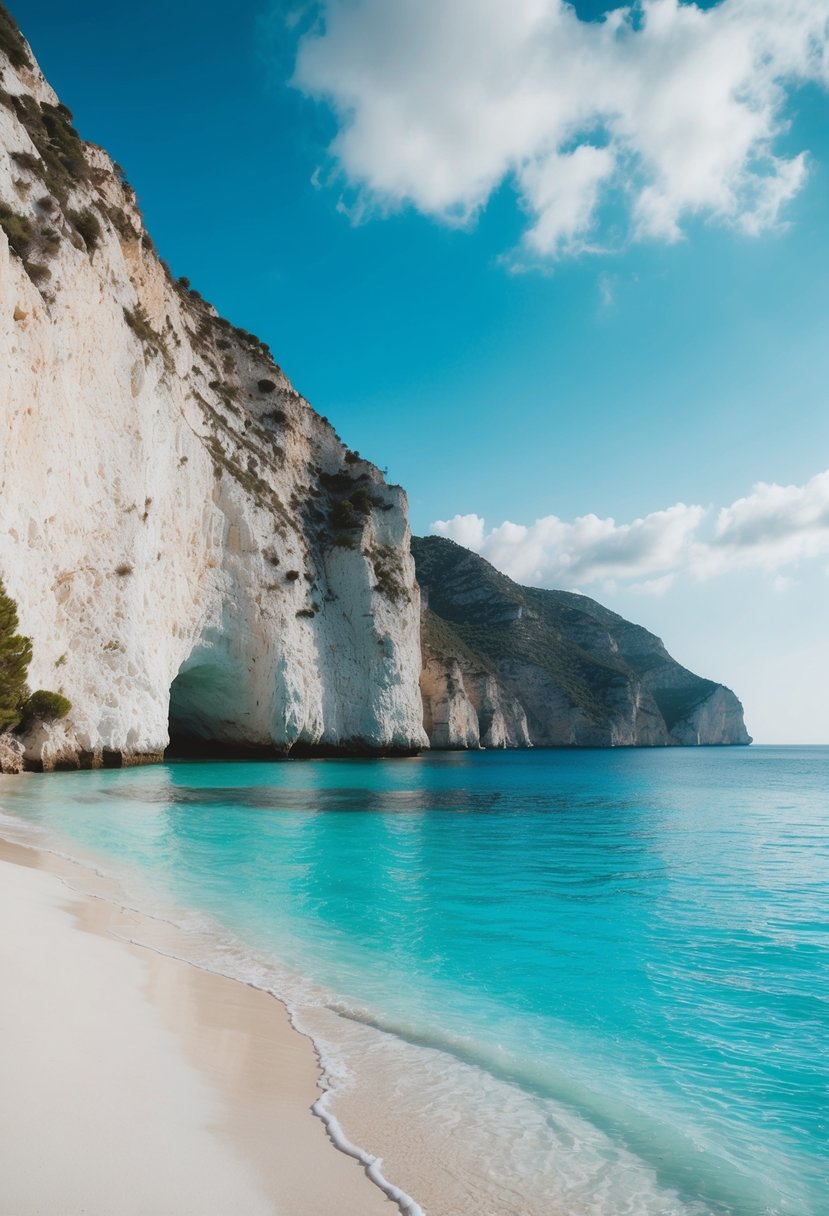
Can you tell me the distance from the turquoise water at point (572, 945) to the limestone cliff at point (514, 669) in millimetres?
56691

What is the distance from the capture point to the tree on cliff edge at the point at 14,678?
60.8 feet

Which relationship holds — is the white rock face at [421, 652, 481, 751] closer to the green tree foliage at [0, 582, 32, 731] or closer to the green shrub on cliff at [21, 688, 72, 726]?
the green shrub on cliff at [21, 688, 72, 726]

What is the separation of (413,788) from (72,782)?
12.2m

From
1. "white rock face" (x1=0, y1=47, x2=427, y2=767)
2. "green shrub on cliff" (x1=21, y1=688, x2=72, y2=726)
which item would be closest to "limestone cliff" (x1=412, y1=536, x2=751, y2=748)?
"white rock face" (x1=0, y1=47, x2=427, y2=767)

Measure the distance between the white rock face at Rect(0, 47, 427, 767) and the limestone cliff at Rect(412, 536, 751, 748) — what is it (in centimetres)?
2297

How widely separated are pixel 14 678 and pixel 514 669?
3333 inches

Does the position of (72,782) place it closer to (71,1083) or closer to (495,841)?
(495,841)

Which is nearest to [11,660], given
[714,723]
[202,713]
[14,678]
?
[14,678]

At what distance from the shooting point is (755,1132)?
412 cm

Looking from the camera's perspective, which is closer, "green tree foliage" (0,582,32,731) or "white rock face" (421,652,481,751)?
"green tree foliage" (0,582,32,731)

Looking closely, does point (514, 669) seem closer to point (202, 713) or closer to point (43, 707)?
point (202, 713)

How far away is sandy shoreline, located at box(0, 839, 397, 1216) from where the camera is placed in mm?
2459

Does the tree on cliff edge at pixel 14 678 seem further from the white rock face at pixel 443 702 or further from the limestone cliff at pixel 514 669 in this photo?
the limestone cliff at pixel 514 669

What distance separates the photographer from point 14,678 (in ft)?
64.0
